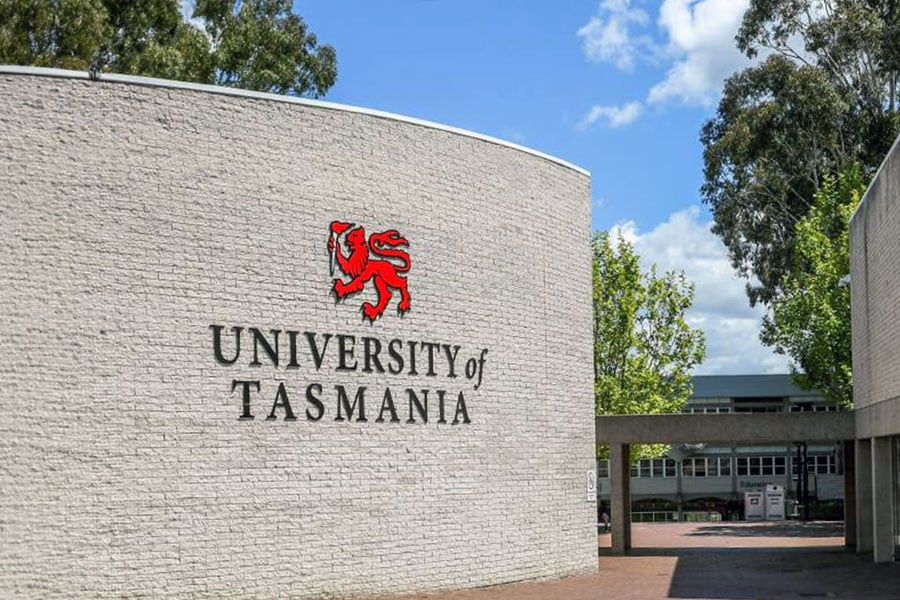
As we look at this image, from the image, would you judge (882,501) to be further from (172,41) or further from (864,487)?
(172,41)

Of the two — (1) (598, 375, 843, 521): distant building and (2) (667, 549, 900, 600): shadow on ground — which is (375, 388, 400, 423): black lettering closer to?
(2) (667, 549, 900, 600): shadow on ground

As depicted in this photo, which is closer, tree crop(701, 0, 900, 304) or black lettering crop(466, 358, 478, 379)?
black lettering crop(466, 358, 478, 379)

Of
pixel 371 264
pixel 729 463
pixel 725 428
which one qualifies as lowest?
pixel 729 463

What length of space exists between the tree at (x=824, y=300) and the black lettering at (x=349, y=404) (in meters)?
24.4

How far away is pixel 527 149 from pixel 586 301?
3.29 m

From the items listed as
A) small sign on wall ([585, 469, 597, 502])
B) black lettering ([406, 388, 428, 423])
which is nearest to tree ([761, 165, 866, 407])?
small sign on wall ([585, 469, 597, 502])

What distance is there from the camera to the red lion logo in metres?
20.6

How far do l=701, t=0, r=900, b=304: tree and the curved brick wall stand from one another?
25.7 meters

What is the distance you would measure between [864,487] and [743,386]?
49711mm

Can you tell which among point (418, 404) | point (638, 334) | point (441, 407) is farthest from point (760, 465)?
point (418, 404)

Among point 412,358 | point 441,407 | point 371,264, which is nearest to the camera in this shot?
point 371,264

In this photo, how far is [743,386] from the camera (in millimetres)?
78312

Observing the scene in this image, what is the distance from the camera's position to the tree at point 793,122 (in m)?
46.9

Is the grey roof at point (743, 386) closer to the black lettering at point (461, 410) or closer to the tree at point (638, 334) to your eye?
the tree at point (638, 334)
